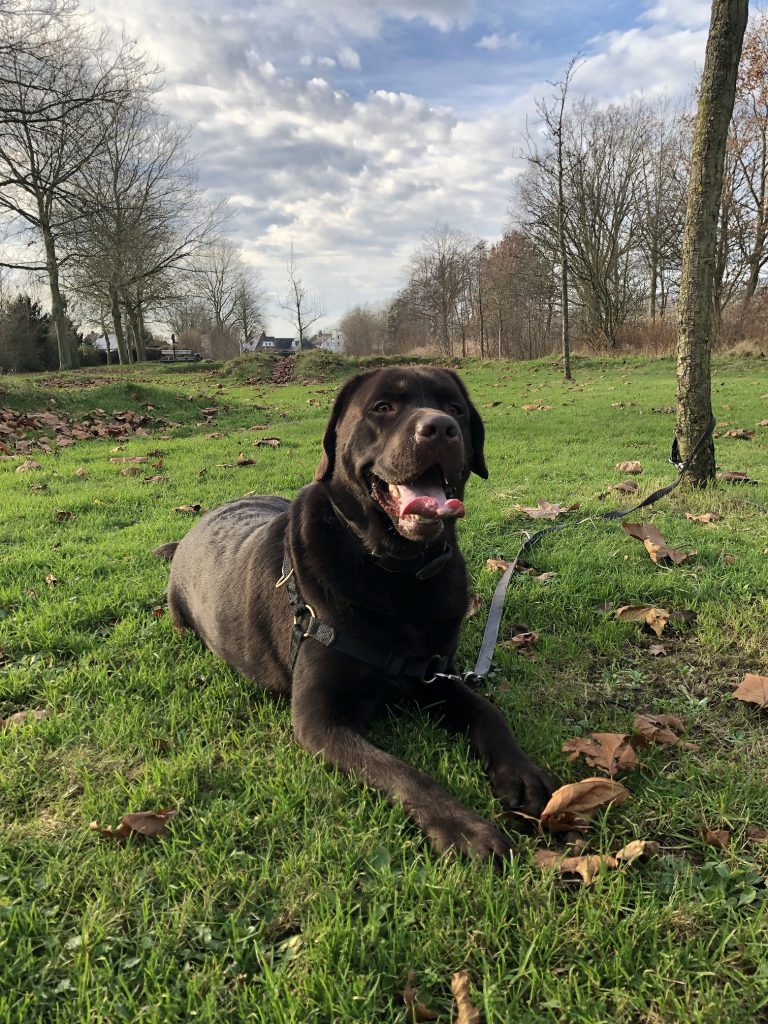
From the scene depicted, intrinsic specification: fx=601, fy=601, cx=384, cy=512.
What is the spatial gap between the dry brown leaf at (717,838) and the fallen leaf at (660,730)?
43 centimetres

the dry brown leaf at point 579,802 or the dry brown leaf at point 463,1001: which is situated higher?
the dry brown leaf at point 579,802

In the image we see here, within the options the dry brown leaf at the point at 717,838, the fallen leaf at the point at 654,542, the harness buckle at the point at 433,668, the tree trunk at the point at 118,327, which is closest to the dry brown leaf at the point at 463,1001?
the dry brown leaf at the point at 717,838

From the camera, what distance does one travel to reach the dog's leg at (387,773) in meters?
1.78

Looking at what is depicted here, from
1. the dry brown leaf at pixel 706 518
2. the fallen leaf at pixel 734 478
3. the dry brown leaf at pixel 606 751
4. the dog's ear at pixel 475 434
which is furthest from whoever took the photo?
the fallen leaf at pixel 734 478

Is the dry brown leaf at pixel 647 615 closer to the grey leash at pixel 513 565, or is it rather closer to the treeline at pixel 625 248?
the grey leash at pixel 513 565

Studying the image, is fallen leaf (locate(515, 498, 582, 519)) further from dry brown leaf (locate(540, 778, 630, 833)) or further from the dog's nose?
dry brown leaf (locate(540, 778, 630, 833))

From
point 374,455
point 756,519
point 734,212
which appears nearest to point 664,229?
point 734,212

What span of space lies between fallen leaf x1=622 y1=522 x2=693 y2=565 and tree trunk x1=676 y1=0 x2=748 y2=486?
4.19 feet

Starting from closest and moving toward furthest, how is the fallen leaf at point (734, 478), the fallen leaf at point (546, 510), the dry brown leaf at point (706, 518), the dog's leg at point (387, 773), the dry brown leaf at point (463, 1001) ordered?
1. the dry brown leaf at point (463, 1001)
2. the dog's leg at point (387, 773)
3. the dry brown leaf at point (706, 518)
4. the fallen leaf at point (546, 510)
5. the fallen leaf at point (734, 478)

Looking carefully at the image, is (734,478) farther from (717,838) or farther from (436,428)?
(717,838)

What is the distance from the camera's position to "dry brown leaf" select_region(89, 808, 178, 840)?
1.90 metres

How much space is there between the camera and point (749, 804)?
77.1 inches

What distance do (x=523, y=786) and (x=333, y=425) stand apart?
5.99 ft

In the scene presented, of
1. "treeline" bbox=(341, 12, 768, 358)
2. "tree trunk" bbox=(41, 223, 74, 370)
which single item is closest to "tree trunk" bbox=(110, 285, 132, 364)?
"tree trunk" bbox=(41, 223, 74, 370)
